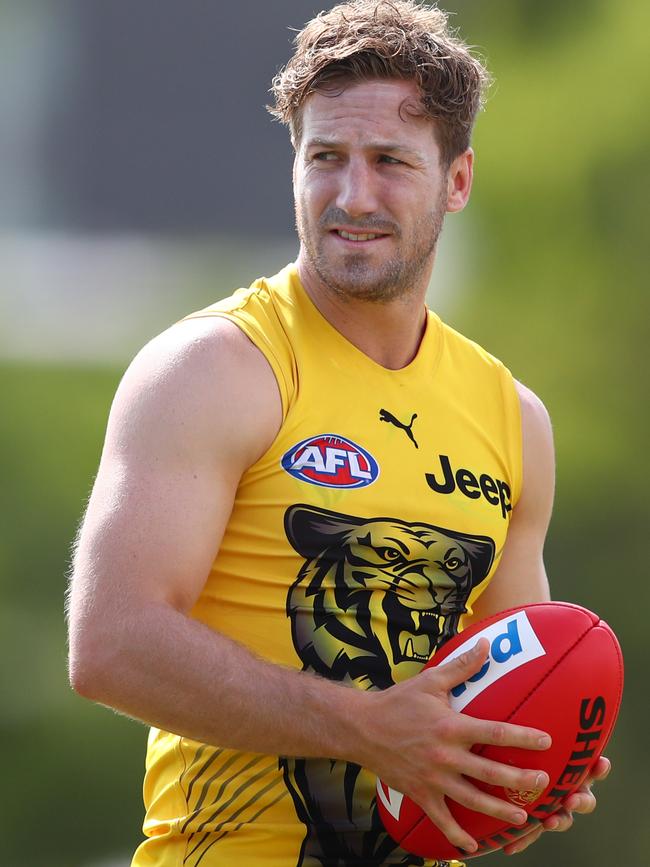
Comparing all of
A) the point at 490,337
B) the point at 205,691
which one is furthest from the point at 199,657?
the point at 490,337

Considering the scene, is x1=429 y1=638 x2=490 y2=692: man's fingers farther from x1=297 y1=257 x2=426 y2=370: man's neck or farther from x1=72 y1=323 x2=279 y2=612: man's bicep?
x1=297 y1=257 x2=426 y2=370: man's neck

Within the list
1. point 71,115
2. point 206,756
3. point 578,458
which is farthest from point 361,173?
point 71,115

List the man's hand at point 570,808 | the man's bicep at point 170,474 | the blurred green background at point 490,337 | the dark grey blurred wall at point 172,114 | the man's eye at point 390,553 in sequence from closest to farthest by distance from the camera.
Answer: the man's bicep at point 170,474 < the man's hand at point 570,808 < the man's eye at point 390,553 < the blurred green background at point 490,337 < the dark grey blurred wall at point 172,114

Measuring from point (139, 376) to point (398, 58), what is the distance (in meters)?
0.88

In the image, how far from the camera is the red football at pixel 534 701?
2174 mm

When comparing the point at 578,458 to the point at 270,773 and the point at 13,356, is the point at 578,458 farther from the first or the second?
the point at 270,773

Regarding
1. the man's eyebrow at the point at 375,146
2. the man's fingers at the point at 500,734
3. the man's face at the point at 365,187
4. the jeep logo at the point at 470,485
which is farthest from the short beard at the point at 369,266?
the man's fingers at the point at 500,734

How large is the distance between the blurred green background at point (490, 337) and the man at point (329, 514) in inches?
187

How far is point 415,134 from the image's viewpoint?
2639mm

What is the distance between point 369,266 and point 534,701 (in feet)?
3.01

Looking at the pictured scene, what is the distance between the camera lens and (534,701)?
7.15ft

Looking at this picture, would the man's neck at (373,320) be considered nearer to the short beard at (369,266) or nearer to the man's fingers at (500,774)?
the short beard at (369,266)

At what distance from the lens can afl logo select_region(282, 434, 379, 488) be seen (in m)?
2.36

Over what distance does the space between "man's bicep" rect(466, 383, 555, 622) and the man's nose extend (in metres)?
0.60
